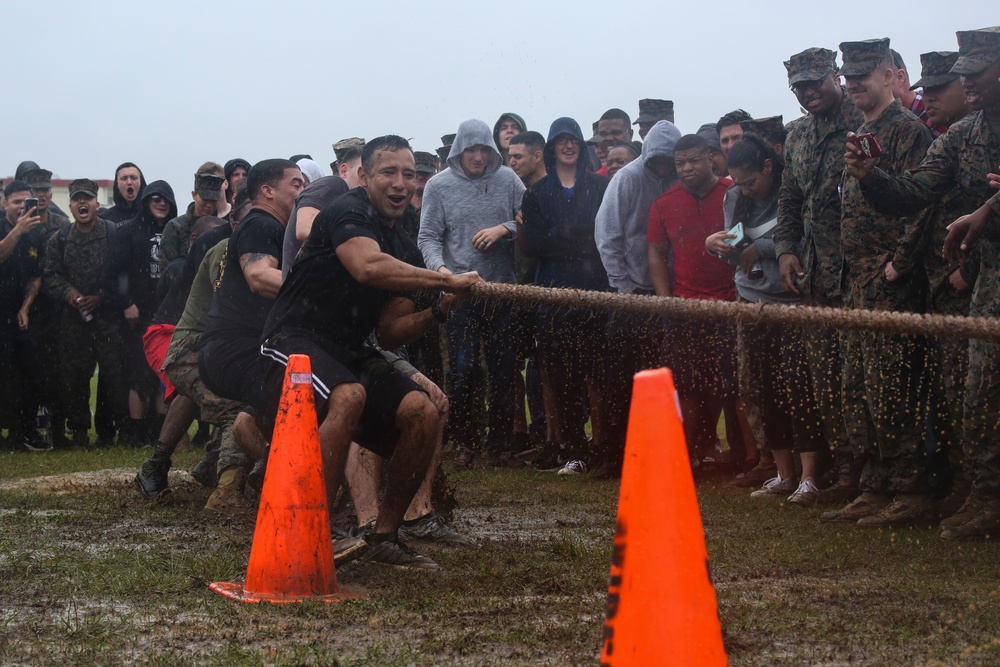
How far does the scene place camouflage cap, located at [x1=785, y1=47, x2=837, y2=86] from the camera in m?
7.42

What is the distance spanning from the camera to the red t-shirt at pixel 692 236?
342 inches

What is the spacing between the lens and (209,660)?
378cm

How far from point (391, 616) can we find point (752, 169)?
184 inches

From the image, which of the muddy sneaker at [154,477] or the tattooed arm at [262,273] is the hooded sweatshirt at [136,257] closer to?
the muddy sneaker at [154,477]

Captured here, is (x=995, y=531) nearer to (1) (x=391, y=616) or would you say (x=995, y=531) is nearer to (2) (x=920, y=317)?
(2) (x=920, y=317)

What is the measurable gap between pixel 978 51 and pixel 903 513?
2416 mm

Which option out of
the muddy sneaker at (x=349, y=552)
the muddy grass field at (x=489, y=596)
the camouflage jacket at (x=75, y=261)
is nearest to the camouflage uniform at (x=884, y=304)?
the muddy grass field at (x=489, y=596)

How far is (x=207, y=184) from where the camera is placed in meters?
10.4

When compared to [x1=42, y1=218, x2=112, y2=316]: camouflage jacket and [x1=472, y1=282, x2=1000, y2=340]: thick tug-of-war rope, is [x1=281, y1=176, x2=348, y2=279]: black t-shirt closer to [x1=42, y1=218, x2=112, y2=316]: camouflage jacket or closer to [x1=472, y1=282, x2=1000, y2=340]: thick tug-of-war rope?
[x1=472, y1=282, x2=1000, y2=340]: thick tug-of-war rope

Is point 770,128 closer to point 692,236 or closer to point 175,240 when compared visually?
point 692,236

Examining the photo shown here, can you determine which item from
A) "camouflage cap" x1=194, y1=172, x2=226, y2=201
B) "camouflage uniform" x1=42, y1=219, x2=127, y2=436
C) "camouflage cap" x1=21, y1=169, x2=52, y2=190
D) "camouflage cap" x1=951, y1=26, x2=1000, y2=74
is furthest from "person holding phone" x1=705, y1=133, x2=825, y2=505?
"camouflage cap" x1=21, y1=169, x2=52, y2=190

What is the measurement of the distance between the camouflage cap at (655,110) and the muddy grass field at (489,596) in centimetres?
485

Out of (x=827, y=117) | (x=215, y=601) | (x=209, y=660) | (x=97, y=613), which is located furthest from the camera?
(x=827, y=117)

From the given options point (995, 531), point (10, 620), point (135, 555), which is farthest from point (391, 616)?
point (995, 531)
